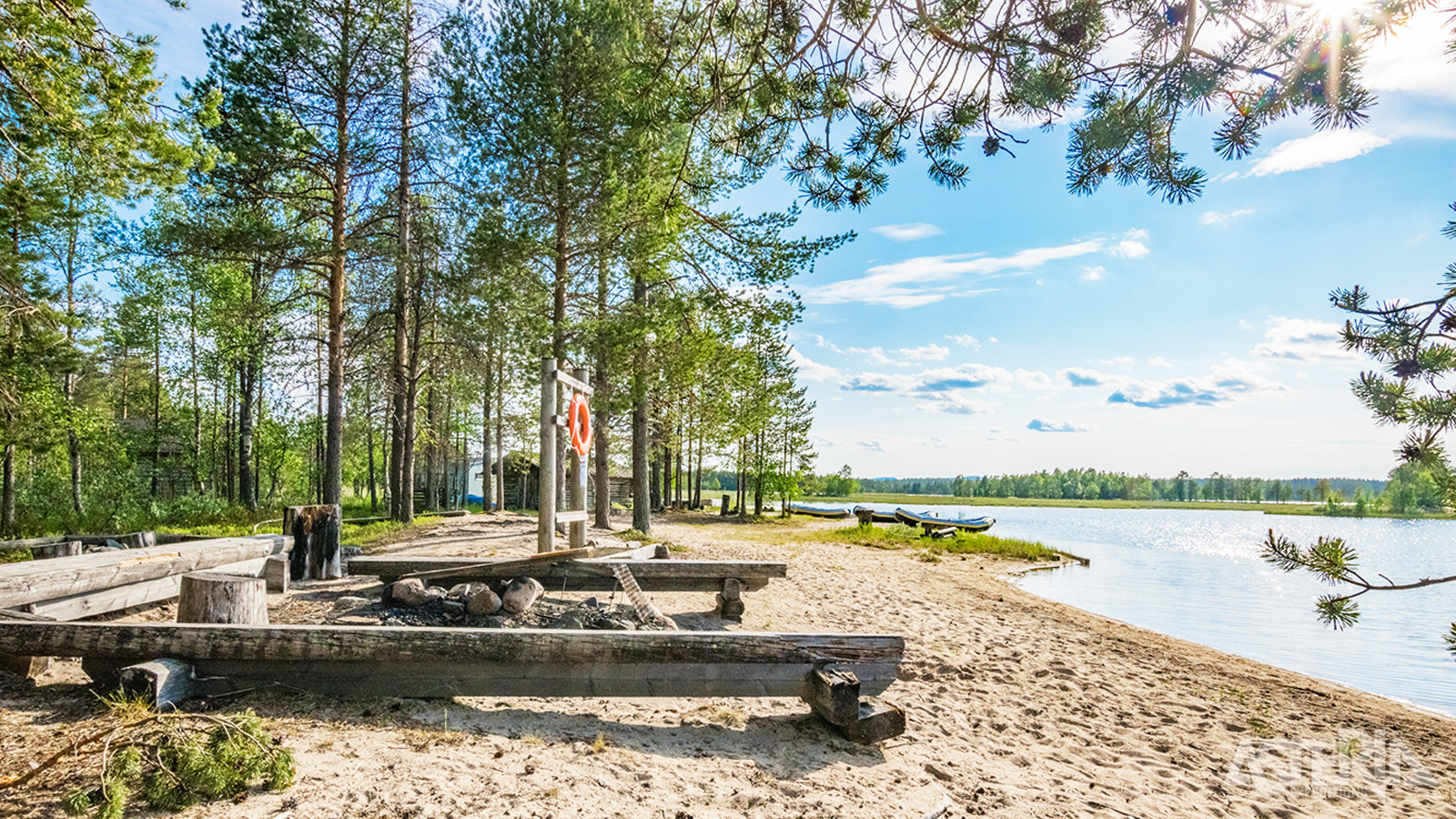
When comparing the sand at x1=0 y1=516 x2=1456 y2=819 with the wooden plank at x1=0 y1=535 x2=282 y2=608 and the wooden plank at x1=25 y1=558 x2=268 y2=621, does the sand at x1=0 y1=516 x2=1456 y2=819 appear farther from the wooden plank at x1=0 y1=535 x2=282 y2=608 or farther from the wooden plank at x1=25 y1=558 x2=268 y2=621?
the wooden plank at x1=0 y1=535 x2=282 y2=608

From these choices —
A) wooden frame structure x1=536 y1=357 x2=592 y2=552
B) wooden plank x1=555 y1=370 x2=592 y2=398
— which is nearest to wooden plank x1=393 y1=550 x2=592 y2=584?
wooden frame structure x1=536 y1=357 x2=592 y2=552

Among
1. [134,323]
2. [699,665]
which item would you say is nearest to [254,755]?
[699,665]

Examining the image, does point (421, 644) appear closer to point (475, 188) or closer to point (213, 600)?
point (213, 600)

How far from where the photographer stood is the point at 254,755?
2.97 meters

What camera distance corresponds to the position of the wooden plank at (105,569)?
5.20 m

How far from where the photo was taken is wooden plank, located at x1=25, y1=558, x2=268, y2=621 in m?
5.51

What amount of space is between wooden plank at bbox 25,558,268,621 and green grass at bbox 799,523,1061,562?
1536cm

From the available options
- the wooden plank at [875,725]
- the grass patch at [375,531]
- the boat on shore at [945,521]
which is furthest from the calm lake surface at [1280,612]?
the grass patch at [375,531]

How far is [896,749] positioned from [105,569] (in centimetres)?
656

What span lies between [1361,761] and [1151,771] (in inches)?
81.6

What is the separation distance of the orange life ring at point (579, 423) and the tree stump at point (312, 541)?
3407mm

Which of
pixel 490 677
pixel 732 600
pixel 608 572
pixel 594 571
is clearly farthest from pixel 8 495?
pixel 490 677

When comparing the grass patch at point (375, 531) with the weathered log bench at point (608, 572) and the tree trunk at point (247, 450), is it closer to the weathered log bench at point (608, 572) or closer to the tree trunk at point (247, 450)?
the weathered log bench at point (608, 572)

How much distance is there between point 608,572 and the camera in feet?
24.1
